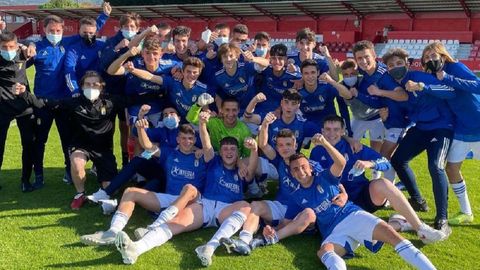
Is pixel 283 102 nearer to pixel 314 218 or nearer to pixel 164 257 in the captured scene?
pixel 314 218

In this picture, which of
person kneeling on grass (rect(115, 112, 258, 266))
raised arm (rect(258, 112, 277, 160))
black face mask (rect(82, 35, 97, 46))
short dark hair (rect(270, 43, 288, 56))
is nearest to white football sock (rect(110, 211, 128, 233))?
person kneeling on grass (rect(115, 112, 258, 266))

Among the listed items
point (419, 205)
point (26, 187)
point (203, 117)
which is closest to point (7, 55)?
point (26, 187)

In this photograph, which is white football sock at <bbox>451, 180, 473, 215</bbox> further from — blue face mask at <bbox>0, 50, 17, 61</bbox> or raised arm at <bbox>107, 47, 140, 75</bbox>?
blue face mask at <bbox>0, 50, 17, 61</bbox>

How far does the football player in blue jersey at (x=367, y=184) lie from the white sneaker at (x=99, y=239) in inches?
86.3

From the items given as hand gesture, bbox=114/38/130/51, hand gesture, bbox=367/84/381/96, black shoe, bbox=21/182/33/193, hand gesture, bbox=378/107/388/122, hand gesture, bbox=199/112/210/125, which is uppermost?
hand gesture, bbox=114/38/130/51

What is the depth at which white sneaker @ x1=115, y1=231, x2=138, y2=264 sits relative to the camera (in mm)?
3861

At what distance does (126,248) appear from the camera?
3869mm

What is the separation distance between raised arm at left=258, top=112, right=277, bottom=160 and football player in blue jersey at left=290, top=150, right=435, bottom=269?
585mm

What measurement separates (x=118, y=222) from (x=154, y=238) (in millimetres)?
442

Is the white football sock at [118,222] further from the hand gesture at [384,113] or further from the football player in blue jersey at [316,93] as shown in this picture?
the hand gesture at [384,113]

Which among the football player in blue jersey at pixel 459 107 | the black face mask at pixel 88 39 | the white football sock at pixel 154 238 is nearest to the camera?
the white football sock at pixel 154 238

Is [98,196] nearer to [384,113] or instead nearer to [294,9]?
[384,113]

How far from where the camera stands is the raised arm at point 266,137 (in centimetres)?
476

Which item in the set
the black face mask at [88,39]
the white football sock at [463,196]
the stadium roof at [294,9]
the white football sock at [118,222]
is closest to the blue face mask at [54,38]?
the black face mask at [88,39]
